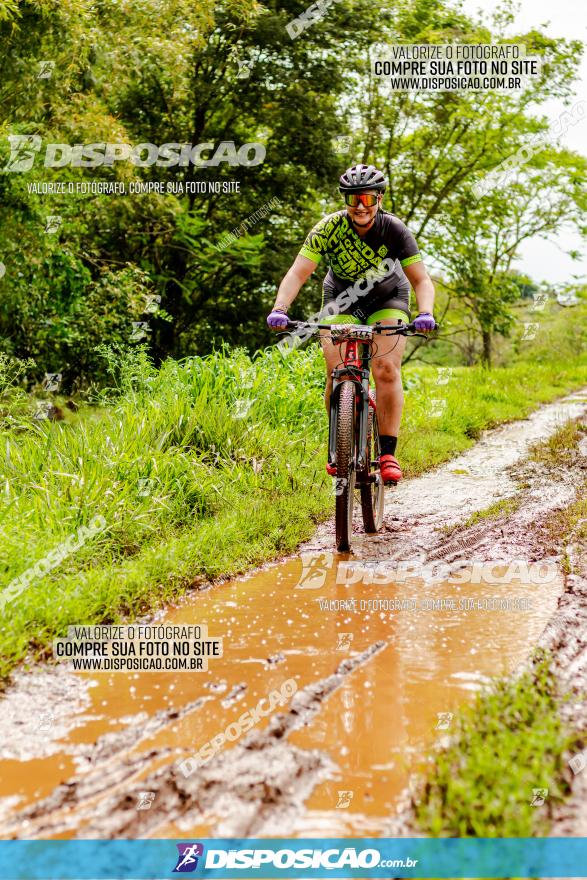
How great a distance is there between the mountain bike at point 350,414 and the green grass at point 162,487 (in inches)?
23.0

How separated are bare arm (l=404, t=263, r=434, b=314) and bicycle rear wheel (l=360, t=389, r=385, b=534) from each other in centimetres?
80

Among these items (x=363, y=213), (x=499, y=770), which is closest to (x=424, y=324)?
(x=363, y=213)

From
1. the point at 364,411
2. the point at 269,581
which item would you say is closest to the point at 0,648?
the point at 269,581

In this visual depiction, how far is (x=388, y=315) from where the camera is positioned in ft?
18.2

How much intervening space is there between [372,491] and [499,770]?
3477 millimetres

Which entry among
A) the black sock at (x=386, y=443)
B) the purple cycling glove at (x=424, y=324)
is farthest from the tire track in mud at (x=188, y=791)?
the black sock at (x=386, y=443)

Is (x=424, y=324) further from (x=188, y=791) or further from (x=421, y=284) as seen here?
(x=188, y=791)

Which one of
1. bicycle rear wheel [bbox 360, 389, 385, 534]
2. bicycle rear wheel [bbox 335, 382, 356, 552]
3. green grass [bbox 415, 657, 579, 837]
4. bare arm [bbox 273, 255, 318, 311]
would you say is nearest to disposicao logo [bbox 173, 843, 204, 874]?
green grass [bbox 415, 657, 579, 837]

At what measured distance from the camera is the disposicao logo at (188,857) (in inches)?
87.1

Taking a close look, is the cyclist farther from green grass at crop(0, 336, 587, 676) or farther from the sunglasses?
green grass at crop(0, 336, 587, 676)

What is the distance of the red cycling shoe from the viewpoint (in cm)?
559

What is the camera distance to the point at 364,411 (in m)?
5.33

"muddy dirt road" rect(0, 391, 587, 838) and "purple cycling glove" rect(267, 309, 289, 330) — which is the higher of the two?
"purple cycling glove" rect(267, 309, 289, 330)

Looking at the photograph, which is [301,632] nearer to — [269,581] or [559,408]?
[269,581]
